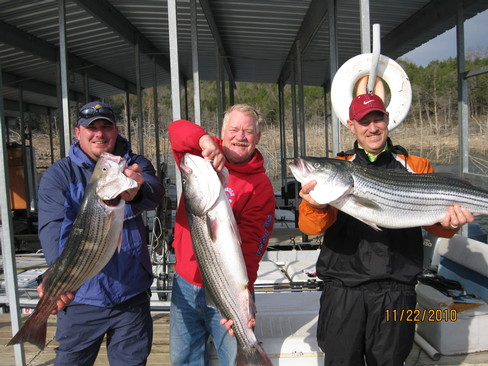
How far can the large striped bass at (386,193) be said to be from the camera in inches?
105

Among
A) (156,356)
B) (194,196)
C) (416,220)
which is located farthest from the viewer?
(156,356)

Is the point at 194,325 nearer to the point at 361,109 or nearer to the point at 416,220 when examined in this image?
the point at 416,220

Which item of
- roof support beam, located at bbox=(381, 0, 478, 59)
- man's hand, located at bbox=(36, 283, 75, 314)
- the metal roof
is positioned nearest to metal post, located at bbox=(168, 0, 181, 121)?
man's hand, located at bbox=(36, 283, 75, 314)

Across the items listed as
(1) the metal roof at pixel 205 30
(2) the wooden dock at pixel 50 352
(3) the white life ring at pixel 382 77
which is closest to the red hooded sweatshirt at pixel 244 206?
(3) the white life ring at pixel 382 77

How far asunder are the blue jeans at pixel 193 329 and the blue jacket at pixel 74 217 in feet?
0.93

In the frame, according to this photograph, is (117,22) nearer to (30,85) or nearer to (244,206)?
(244,206)

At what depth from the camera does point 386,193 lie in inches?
108

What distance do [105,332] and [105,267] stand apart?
1.54 ft

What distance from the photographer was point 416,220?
9.06ft

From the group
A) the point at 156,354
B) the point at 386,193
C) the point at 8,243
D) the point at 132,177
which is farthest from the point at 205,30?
the point at 386,193

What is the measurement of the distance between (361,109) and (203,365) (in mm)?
2180

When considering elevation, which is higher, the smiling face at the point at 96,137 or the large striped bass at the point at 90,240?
the smiling face at the point at 96,137

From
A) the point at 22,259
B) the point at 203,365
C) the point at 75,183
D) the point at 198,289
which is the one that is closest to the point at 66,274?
the point at 75,183

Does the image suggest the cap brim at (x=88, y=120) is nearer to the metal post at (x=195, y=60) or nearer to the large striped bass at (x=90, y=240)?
the large striped bass at (x=90, y=240)
